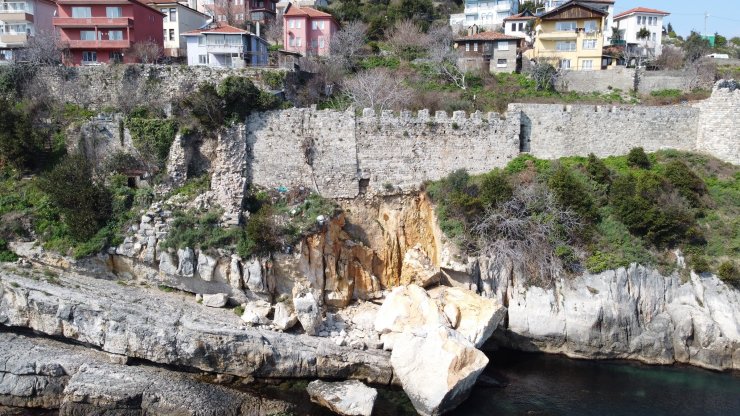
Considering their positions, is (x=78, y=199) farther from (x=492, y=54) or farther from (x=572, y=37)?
(x=572, y=37)

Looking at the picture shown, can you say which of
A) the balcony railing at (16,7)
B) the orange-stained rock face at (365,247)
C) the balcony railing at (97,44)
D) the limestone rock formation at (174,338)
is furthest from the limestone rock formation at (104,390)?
the balcony railing at (16,7)

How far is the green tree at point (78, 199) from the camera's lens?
20.7 meters

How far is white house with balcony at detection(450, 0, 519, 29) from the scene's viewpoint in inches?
1801

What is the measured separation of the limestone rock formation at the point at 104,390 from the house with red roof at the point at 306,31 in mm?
24179

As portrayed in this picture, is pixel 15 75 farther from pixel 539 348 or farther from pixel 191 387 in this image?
pixel 539 348

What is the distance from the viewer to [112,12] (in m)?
30.0

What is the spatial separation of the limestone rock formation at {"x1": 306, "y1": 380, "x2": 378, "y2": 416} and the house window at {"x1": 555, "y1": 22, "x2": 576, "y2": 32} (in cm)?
2592

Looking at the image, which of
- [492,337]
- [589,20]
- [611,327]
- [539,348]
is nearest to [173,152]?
[492,337]

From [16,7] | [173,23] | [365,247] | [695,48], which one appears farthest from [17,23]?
[695,48]

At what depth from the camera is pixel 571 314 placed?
802 inches

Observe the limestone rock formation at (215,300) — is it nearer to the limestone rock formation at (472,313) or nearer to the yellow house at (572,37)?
the limestone rock formation at (472,313)

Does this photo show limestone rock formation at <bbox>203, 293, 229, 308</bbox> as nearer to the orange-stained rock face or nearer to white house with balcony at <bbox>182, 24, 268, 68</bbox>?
the orange-stained rock face

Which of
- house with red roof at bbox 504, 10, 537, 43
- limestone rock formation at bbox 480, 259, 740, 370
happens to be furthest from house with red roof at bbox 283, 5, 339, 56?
limestone rock formation at bbox 480, 259, 740, 370

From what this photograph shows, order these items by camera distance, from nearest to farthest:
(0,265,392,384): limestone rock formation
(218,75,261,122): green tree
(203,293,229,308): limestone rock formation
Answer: (0,265,392,384): limestone rock formation, (203,293,229,308): limestone rock formation, (218,75,261,122): green tree
